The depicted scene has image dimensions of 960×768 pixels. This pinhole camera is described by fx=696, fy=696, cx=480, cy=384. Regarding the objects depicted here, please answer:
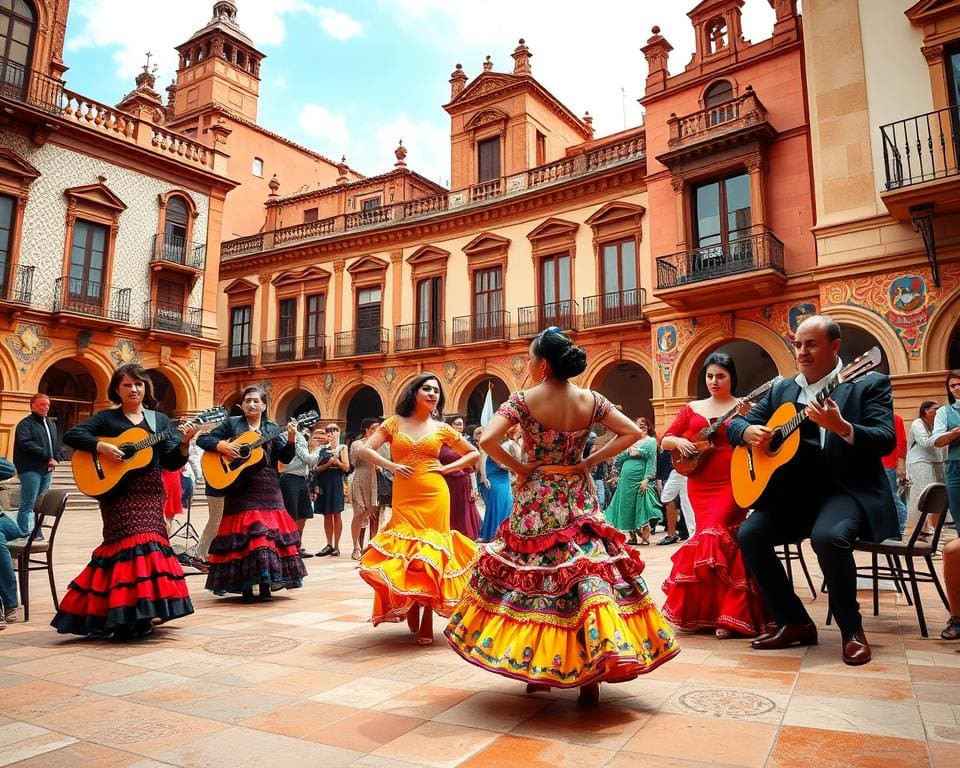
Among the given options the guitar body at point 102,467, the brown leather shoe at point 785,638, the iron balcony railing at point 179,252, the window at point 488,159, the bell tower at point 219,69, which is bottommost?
the brown leather shoe at point 785,638

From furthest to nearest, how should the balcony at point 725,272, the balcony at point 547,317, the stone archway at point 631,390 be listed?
the stone archway at point 631,390, the balcony at point 547,317, the balcony at point 725,272

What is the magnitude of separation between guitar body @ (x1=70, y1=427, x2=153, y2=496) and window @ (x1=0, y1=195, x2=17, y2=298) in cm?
1577

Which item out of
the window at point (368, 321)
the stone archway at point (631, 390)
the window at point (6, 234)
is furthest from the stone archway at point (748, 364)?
the window at point (6, 234)

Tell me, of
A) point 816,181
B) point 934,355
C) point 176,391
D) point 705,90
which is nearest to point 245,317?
point 176,391

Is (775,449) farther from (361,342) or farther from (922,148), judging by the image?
(361,342)

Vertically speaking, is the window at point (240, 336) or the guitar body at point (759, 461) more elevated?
the window at point (240, 336)

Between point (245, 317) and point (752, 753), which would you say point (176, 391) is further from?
point (752, 753)

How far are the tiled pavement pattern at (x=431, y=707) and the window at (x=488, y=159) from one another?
2002 cm

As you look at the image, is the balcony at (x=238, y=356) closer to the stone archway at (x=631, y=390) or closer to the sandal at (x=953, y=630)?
the stone archway at (x=631, y=390)

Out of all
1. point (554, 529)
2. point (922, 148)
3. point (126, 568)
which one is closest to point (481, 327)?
point (922, 148)

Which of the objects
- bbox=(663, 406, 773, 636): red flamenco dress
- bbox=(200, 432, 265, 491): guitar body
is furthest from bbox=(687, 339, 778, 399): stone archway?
bbox=(200, 432, 265, 491): guitar body

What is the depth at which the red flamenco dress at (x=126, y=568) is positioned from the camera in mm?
4246

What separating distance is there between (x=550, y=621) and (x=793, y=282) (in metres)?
14.1

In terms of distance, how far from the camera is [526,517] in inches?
123
